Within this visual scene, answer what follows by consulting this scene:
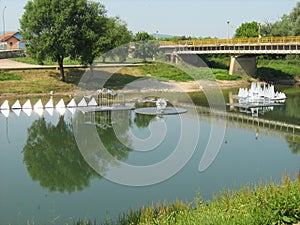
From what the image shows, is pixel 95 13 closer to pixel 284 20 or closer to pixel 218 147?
pixel 218 147

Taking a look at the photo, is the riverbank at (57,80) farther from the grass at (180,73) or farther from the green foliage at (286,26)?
the green foliage at (286,26)

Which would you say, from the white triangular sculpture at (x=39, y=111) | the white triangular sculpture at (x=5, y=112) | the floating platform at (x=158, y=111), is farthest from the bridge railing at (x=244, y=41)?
the white triangular sculpture at (x=5, y=112)

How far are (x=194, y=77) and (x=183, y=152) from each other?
31.0m

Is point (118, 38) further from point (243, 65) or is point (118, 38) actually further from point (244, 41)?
point (243, 65)

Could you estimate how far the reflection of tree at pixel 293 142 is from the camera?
21234 mm

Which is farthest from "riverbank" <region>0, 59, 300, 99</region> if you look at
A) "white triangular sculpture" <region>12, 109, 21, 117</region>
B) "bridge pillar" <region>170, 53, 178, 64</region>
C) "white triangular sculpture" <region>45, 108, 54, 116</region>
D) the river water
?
the river water

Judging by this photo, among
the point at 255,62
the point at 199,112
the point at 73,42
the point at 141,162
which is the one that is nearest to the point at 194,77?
the point at 255,62

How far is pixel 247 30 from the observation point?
72500mm

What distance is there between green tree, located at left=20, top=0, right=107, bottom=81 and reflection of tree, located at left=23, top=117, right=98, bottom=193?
593 inches

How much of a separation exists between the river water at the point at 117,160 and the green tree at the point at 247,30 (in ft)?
139

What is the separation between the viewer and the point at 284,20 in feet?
237

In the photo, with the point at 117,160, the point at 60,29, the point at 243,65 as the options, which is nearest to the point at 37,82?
the point at 60,29

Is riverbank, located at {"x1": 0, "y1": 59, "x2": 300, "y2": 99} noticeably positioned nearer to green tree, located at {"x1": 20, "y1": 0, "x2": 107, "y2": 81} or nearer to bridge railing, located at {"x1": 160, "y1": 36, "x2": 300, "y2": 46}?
green tree, located at {"x1": 20, "y1": 0, "x2": 107, "y2": 81}

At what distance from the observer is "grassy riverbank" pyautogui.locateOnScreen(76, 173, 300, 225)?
931 cm
